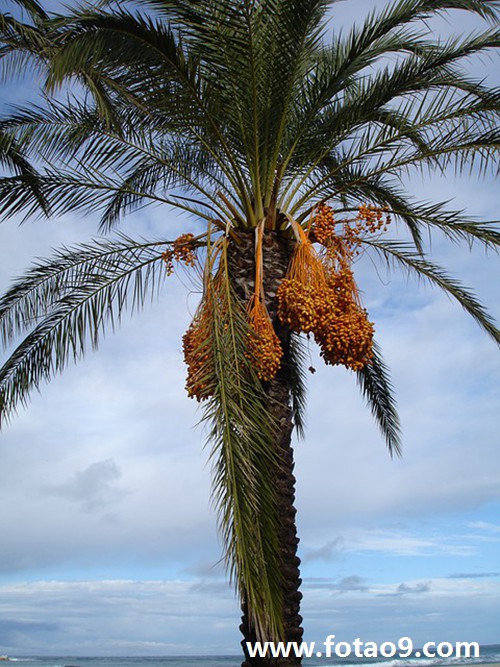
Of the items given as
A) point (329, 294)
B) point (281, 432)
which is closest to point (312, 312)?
point (329, 294)

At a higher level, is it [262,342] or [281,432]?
[262,342]

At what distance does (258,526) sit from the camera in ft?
21.0

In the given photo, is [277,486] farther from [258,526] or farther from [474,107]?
[474,107]

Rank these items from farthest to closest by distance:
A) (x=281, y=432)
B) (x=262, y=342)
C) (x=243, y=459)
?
(x=281, y=432)
(x=262, y=342)
(x=243, y=459)

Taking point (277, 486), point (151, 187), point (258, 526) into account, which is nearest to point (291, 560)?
point (277, 486)

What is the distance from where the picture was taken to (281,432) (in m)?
7.71

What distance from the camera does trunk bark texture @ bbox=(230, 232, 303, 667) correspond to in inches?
287

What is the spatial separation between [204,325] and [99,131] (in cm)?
307

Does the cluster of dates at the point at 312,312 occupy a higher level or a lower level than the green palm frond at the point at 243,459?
higher

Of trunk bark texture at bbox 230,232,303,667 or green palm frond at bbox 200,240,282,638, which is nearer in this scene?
green palm frond at bbox 200,240,282,638

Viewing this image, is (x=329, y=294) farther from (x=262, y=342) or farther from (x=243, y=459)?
(x=243, y=459)

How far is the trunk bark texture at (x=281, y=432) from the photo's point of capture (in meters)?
7.29

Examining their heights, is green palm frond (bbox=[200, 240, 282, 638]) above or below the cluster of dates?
below

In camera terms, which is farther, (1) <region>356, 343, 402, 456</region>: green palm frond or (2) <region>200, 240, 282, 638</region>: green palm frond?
(1) <region>356, 343, 402, 456</region>: green palm frond
